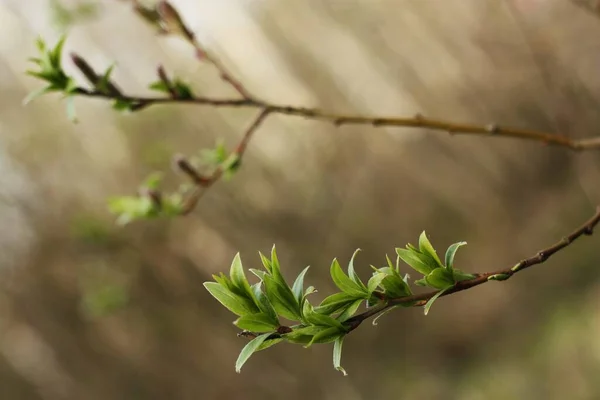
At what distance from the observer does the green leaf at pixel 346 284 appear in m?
0.32

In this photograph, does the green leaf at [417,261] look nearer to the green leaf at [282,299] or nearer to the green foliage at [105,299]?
the green leaf at [282,299]

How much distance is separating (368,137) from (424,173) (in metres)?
0.20

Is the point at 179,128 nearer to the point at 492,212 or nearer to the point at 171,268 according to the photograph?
the point at 171,268

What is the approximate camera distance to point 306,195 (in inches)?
64.4

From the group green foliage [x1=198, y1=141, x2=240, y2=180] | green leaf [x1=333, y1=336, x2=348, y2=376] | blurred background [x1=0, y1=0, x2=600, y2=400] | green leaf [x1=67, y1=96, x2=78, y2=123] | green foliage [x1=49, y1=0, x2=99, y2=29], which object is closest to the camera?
green leaf [x1=333, y1=336, x2=348, y2=376]

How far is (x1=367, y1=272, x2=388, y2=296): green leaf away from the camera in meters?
0.31

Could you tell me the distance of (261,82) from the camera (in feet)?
5.30

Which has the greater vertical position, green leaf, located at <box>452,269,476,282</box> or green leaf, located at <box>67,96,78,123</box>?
green leaf, located at <box>67,96,78,123</box>

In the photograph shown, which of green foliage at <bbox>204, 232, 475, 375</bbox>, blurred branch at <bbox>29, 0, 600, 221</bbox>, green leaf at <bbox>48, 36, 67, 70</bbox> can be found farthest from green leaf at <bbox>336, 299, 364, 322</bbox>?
green leaf at <bbox>48, 36, 67, 70</bbox>

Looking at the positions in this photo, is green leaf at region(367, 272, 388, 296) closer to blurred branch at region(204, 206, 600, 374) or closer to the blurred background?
blurred branch at region(204, 206, 600, 374)

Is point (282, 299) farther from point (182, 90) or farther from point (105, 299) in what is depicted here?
point (105, 299)

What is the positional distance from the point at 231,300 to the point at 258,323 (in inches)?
0.9

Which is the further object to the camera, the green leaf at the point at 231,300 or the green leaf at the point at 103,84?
the green leaf at the point at 103,84

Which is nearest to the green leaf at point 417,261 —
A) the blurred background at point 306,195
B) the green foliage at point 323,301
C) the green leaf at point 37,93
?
the green foliage at point 323,301
